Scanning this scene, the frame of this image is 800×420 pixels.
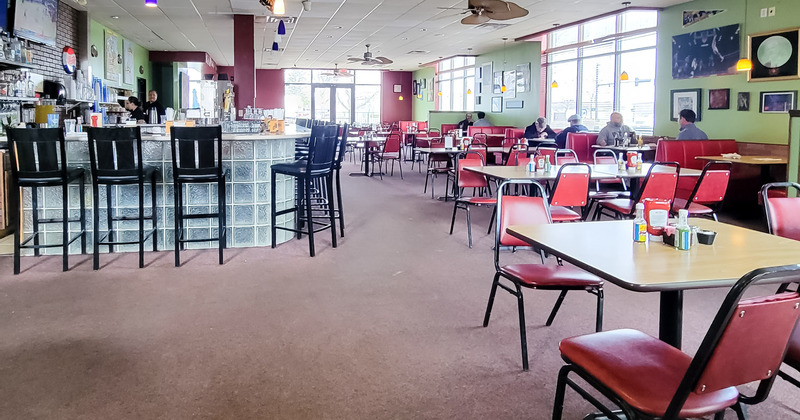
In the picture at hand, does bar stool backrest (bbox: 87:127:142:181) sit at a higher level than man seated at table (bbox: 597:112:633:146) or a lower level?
lower

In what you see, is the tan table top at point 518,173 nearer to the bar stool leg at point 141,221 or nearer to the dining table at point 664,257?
the dining table at point 664,257

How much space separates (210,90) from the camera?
1539 cm

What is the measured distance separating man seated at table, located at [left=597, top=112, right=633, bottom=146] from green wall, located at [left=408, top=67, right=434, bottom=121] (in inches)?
489

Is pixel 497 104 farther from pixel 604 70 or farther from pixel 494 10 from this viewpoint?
pixel 494 10

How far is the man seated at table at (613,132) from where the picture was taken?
952cm

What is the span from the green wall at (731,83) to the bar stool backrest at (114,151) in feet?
24.9

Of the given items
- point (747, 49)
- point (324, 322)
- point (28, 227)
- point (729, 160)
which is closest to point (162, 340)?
point (324, 322)

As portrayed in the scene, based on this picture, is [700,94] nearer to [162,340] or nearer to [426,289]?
[426,289]

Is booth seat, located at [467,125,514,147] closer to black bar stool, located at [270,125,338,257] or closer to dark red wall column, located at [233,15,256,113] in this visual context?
dark red wall column, located at [233,15,256,113]

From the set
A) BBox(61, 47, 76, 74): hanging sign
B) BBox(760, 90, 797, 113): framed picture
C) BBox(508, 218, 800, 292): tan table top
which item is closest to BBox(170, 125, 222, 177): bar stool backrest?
BBox(508, 218, 800, 292): tan table top

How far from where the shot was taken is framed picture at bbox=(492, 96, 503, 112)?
613 inches

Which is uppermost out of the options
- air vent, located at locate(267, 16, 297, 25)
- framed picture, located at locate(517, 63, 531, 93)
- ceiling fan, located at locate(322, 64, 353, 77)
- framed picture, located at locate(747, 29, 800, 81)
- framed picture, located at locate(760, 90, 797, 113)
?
ceiling fan, located at locate(322, 64, 353, 77)

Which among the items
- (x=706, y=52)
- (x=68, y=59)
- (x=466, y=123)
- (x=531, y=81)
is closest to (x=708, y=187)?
(x=706, y=52)

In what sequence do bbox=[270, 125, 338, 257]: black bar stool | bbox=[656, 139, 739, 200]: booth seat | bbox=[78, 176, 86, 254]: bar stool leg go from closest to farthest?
bbox=[78, 176, 86, 254]: bar stool leg → bbox=[270, 125, 338, 257]: black bar stool → bbox=[656, 139, 739, 200]: booth seat
